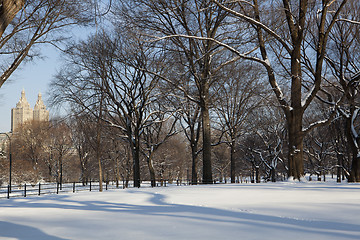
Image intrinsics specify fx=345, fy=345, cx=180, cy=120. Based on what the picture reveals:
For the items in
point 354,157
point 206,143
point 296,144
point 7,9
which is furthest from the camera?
point 354,157

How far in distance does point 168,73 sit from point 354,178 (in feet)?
46.2

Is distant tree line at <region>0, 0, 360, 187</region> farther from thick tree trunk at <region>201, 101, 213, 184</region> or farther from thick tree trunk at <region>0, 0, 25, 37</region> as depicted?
thick tree trunk at <region>0, 0, 25, 37</region>

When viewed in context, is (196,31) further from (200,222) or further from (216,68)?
(200,222)

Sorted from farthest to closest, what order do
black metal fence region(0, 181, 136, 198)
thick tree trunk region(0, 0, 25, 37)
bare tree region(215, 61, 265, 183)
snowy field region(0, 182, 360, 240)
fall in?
1. bare tree region(215, 61, 265, 183)
2. black metal fence region(0, 181, 136, 198)
3. thick tree trunk region(0, 0, 25, 37)
4. snowy field region(0, 182, 360, 240)

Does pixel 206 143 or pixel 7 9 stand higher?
pixel 7 9

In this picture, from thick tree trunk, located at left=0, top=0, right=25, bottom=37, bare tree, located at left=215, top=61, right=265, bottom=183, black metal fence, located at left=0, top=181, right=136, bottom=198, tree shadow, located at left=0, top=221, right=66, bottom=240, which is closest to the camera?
tree shadow, located at left=0, top=221, right=66, bottom=240

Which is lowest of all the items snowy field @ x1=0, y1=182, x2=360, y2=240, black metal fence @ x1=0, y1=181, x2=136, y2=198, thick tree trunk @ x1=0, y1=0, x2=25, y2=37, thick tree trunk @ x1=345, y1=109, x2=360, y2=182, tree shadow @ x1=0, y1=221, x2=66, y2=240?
black metal fence @ x1=0, y1=181, x2=136, y2=198

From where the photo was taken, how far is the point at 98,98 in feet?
82.1

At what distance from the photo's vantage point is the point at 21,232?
20.2 ft

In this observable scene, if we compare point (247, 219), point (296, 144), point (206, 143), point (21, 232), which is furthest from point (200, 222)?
point (206, 143)

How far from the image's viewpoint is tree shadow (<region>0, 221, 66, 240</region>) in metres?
5.65

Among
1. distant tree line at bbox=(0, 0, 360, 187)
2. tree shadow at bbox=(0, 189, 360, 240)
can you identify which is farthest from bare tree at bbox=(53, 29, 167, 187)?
tree shadow at bbox=(0, 189, 360, 240)

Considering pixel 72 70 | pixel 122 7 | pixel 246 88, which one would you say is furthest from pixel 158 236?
pixel 246 88

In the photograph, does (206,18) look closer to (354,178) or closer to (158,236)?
(354,178)
